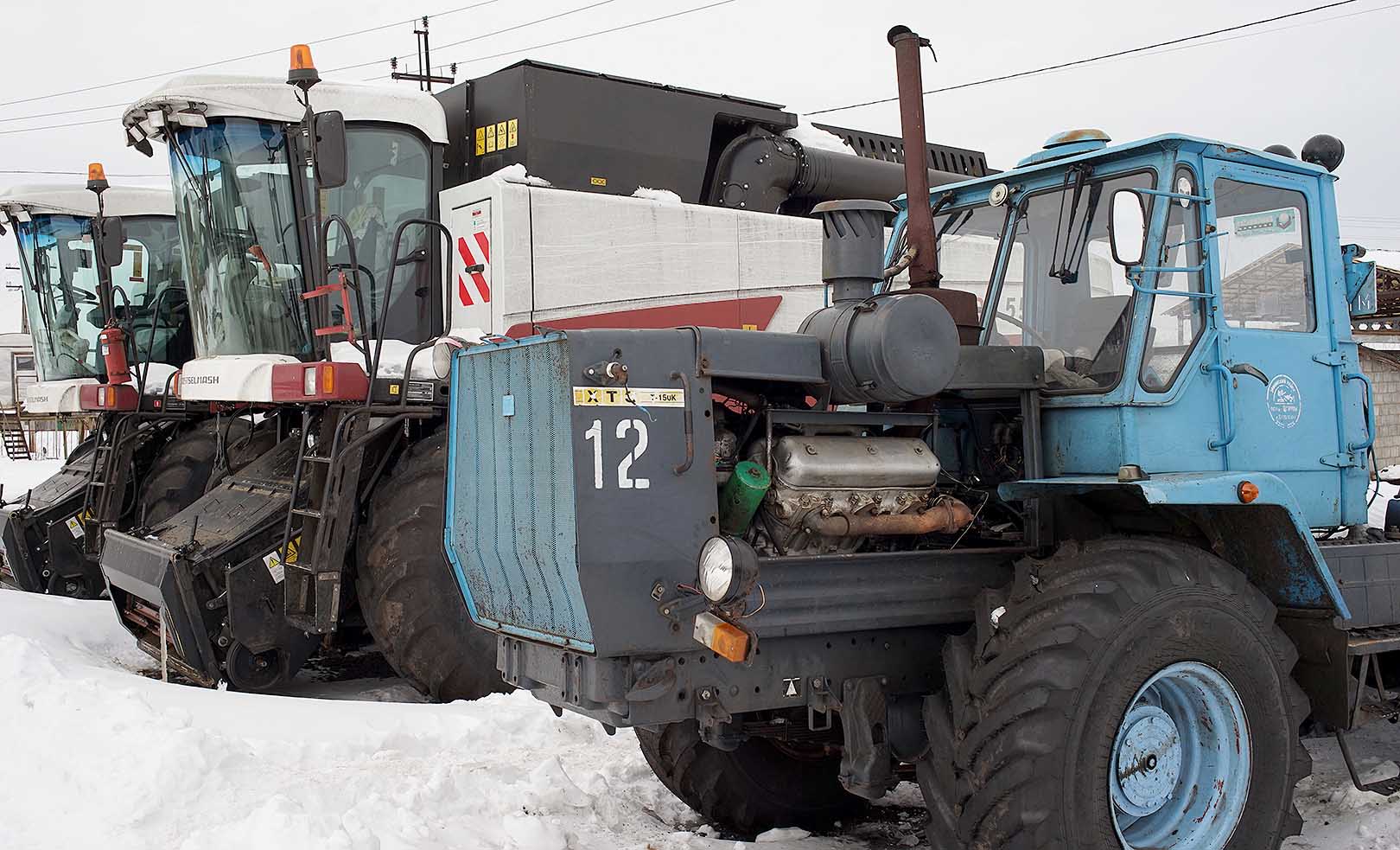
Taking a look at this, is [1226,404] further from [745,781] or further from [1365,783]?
[745,781]

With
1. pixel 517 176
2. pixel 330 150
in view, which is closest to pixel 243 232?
pixel 330 150

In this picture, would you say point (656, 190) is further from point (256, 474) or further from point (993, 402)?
point (993, 402)

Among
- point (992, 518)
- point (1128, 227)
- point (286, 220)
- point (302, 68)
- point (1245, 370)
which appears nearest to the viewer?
point (1128, 227)

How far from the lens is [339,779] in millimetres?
4559

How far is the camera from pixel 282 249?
24.3ft

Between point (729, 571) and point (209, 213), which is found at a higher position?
point (209, 213)

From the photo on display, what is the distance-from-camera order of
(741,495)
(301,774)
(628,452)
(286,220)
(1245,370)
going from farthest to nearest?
(286,220), (301,774), (1245,370), (741,495), (628,452)

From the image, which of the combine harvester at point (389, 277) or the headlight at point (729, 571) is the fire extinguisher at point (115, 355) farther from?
the headlight at point (729, 571)

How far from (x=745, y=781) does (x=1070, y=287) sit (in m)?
2.24

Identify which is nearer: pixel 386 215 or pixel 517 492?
pixel 517 492

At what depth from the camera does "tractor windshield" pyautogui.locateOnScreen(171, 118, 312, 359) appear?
7.32 metres

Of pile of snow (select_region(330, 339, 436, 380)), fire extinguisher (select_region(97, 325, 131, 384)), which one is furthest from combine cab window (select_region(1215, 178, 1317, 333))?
fire extinguisher (select_region(97, 325, 131, 384))

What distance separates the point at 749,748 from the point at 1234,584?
189 cm

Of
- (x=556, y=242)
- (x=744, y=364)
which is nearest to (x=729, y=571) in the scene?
→ (x=744, y=364)
